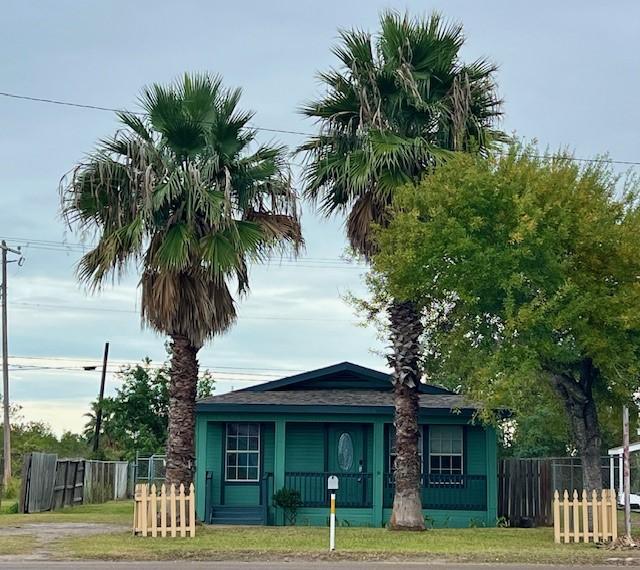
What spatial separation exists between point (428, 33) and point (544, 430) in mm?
Answer: 26049

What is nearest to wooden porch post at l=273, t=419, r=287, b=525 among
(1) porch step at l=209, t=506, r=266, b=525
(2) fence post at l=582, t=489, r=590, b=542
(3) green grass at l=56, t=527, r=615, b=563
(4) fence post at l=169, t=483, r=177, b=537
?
(1) porch step at l=209, t=506, r=266, b=525

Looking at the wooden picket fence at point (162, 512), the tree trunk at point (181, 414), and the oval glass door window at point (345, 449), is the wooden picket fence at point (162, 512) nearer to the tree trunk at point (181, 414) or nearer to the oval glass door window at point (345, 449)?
the tree trunk at point (181, 414)

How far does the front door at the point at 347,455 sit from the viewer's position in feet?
95.0

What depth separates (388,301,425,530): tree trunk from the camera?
2452 centimetres

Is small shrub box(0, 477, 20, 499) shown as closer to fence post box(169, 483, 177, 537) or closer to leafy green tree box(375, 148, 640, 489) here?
fence post box(169, 483, 177, 537)

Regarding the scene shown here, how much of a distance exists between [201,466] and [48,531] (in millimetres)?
4975

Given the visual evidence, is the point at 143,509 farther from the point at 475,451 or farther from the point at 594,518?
the point at 475,451

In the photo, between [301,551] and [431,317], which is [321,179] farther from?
[301,551]

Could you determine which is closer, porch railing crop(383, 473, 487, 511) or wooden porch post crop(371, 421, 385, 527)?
wooden porch post crop(371, 421, 385, 527)

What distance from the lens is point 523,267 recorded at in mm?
Result: 21609

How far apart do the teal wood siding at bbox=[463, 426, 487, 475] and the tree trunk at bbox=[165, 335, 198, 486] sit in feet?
28.2

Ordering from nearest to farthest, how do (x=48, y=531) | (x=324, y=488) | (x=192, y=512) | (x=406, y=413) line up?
(x=192, y=512) < (x=406, y=413) < (x=48, y=531) < (x=324, y=488)

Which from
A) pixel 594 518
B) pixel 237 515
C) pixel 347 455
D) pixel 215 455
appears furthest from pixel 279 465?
pixel 594 518

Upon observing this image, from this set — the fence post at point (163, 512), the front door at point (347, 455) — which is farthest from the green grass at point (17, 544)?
the front door at point (347, 455)
